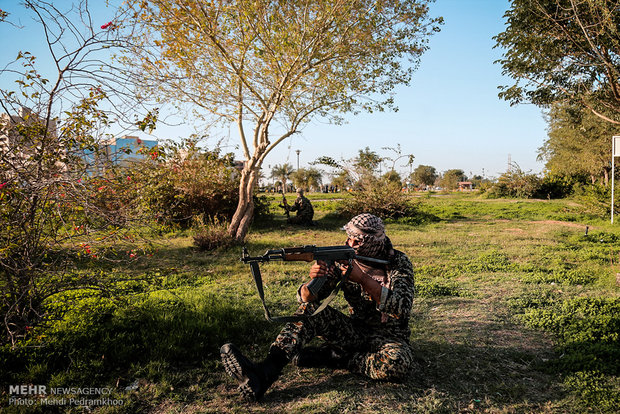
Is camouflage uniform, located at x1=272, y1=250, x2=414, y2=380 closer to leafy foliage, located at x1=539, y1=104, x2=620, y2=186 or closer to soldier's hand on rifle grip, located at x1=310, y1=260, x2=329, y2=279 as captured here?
soldier's hand on rifle grip, located at x1=310, y1=260, x2=329, y2=279

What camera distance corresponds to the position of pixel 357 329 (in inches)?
135

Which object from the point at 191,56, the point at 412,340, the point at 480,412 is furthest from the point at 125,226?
the point at 191,56

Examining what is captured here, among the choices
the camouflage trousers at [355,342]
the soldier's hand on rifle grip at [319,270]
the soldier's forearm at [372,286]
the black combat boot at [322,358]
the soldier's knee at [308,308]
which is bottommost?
the black combat boot at [322,358]

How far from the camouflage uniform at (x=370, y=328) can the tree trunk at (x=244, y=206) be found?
692cm

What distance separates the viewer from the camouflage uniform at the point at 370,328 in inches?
120

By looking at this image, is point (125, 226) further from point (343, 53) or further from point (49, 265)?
point (343, 53)

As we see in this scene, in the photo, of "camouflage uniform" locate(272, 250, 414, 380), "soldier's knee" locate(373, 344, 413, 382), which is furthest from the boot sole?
"soldier's knee" locate(373, 344, 413, 382)


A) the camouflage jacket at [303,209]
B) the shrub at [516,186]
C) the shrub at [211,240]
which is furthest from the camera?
the shrub at [516,186]

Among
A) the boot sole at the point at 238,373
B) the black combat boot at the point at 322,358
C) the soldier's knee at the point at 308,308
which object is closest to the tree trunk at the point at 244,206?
the black combat boot at the point at 322,358

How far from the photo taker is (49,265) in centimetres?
366

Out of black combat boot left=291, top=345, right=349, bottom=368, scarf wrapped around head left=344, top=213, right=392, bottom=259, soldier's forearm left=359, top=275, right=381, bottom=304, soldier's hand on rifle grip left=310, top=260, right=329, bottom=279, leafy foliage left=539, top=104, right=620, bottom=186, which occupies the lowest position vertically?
black combat boot left=291, top=345, right=349, bottom=368

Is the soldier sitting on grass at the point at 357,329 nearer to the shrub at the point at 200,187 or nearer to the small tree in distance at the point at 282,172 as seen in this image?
the shrub at the point at 200,187

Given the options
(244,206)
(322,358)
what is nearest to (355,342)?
(322,358)

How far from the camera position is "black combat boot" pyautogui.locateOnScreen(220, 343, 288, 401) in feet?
9.59
